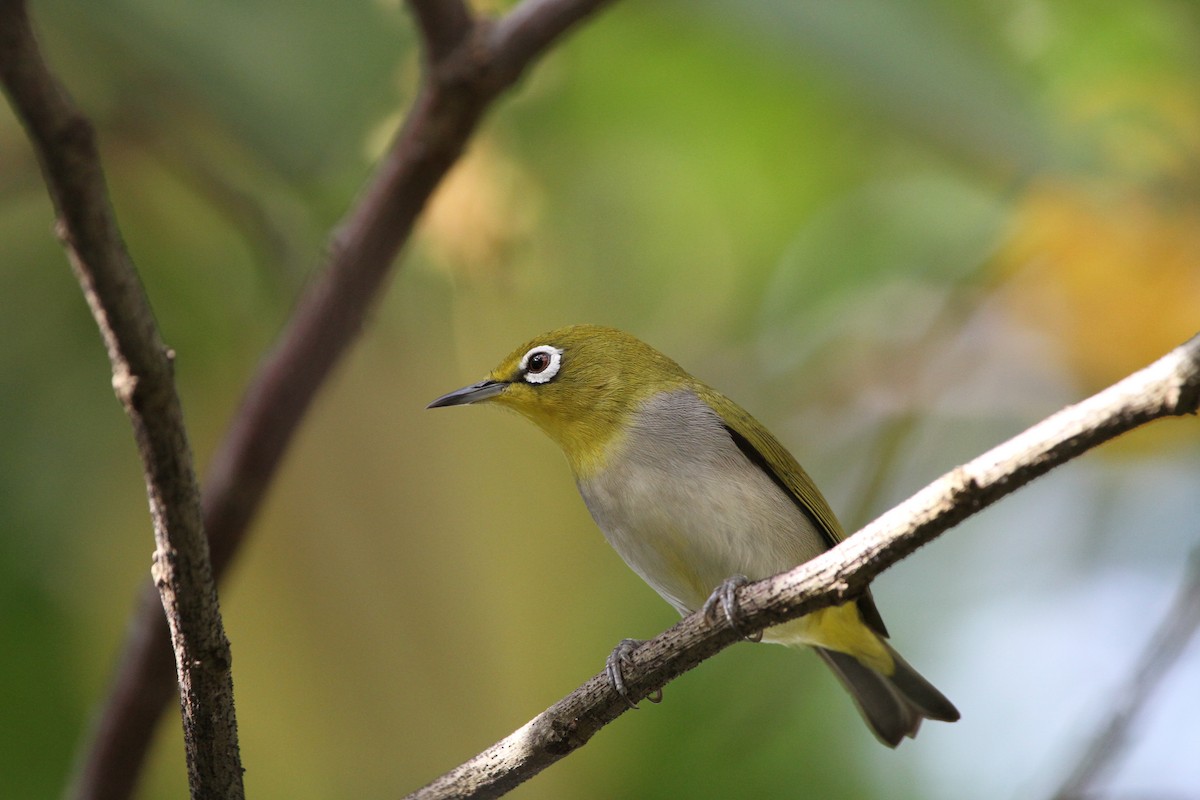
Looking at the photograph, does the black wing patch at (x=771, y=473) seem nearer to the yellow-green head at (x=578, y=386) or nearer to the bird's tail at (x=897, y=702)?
the yellow-green head at (x=578, y=386)

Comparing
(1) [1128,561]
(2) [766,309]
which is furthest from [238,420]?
(1) [1128,561]

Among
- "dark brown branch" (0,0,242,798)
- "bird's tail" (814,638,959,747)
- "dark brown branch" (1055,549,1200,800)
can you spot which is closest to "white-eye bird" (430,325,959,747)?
"bird's tail" (814,638,959,747)

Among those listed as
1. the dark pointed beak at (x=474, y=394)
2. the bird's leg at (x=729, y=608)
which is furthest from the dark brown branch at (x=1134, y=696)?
the dark pointed beak at (x=474, y=394)

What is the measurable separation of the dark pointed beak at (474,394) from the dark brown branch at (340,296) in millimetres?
1015

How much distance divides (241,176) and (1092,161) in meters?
3.04

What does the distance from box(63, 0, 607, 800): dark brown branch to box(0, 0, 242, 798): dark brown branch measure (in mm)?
906

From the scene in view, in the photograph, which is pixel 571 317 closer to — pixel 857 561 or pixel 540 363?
pixel 540 363

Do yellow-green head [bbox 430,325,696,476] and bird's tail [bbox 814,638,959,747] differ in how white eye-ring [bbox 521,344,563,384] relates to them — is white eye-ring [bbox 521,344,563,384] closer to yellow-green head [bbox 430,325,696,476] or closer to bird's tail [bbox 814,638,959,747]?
yellow-green head [bbox 430,325,696,476]

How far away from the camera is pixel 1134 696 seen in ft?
9.95

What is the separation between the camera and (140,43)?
3.68m

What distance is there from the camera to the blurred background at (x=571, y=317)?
382cm

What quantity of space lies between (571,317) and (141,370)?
11.0 ft

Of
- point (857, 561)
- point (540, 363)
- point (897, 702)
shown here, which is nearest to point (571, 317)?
point (540, 363)

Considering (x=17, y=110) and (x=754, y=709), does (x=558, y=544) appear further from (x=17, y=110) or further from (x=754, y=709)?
(x=17, y=110)
